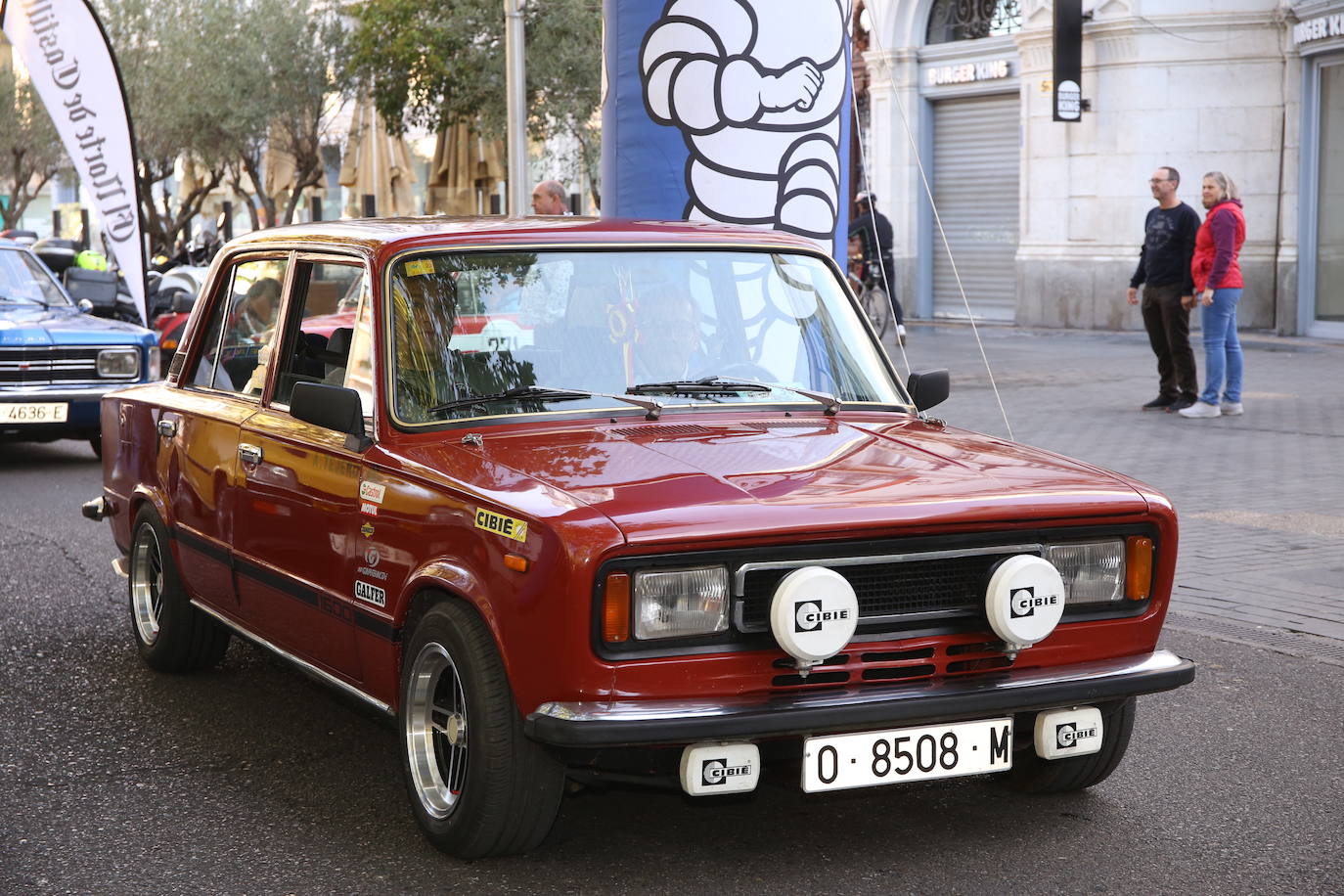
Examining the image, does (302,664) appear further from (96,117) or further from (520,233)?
(96,117)

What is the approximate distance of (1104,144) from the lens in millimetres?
23234

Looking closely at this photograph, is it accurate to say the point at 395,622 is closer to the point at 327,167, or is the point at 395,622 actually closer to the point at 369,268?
the point at 369,268

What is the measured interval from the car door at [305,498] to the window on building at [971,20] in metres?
21.5

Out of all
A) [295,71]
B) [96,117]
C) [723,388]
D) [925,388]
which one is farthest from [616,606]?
[295,71]

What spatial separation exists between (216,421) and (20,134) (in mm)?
37987

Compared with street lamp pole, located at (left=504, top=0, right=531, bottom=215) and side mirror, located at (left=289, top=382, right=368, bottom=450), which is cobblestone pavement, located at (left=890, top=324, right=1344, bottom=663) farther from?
street lamp pole, located at (left=504, top=0, right=531, bottom=215)

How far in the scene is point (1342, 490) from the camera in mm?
10008

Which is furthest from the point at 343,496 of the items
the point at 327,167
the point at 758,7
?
the point at 327,167

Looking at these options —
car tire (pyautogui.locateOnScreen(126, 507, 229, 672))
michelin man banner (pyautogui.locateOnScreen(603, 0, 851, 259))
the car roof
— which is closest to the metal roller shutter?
michelin man banner (pyautogui.locateOnScreen(603, 0, 851, 259))

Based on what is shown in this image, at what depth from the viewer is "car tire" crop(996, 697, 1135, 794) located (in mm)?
4605

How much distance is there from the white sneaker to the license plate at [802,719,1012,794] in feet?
33.4

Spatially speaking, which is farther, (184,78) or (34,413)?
(184,78)

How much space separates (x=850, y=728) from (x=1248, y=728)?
6.98 ft

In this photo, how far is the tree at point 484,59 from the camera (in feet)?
85.6
